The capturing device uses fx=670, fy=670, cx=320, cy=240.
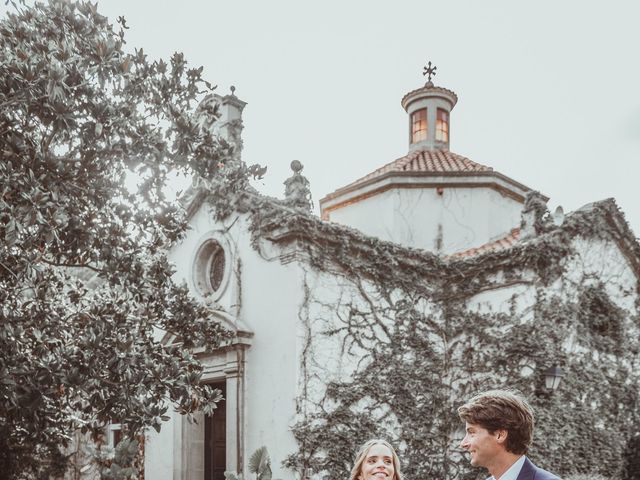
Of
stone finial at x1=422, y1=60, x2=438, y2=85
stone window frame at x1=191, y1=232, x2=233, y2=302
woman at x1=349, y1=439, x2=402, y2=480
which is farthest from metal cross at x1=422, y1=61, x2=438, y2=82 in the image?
woman at x1=349, y1=439, x2=402, y2=480

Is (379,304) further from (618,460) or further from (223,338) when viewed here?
(618,460)

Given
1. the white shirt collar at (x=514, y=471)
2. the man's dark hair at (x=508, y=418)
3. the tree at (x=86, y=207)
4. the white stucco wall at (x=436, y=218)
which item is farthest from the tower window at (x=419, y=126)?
the white shirt collar at (x=514, y=471)

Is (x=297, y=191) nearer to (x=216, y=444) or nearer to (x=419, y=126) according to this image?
(x=216, y=444)

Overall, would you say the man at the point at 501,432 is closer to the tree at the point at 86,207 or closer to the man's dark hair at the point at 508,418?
the man's dark hair at the point at 508,418

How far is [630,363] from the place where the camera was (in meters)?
14.1

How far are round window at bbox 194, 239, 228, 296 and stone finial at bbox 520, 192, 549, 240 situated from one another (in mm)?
5883

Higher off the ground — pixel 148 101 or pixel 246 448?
pixel 148 101

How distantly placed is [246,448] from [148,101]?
6539 millimetres

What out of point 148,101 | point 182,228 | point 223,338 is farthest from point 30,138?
point 223,338

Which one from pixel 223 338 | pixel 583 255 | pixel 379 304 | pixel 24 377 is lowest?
pixel 24 377

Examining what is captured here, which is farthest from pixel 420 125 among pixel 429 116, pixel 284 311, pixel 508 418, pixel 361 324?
pixel 508 418

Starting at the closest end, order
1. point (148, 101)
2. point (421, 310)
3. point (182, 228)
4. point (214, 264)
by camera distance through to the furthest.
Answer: point (148, 101)
point (182, 228)
point (421, 310)
point (214, 264)

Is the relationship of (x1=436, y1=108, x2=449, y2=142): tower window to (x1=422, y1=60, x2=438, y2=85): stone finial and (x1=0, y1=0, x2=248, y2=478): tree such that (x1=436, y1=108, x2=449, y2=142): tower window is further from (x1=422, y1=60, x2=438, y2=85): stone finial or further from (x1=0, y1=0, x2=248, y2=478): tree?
(x1=0, y1=0, x2=248, y2=478): tree

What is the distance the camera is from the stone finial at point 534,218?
12547mm
